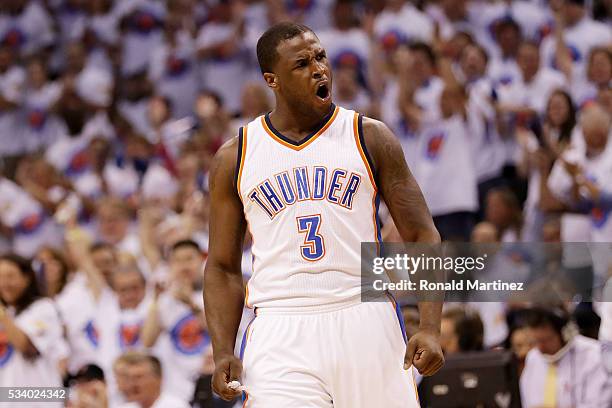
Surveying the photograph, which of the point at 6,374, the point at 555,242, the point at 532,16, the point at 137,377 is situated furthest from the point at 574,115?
the point at 6,374

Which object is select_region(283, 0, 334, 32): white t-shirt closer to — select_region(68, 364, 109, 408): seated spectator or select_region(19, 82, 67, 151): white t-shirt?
select_region(19, 82, 67, 151): white t-shirt

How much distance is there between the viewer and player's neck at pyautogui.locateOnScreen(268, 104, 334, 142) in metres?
4.21

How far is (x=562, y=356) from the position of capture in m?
6.77

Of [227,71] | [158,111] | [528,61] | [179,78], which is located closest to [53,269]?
[158,111]

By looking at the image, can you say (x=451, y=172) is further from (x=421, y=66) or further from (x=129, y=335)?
(x=129, y=335)

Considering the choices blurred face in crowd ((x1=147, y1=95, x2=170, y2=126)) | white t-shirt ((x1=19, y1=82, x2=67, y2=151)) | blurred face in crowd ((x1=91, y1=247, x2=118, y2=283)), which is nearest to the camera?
blurred face in crowd ((x1=91, y1=247, x2=118, y2=283))

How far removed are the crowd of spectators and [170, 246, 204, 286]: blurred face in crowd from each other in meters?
0.02

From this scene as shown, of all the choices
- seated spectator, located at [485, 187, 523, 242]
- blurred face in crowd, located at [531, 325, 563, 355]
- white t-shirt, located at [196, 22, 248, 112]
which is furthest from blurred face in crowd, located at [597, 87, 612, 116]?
white t-shirt, located at [196, 22, 248, 112]

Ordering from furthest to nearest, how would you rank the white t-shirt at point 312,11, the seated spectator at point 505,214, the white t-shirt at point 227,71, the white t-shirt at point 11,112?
the white t-shirt at point 11,112
the white t-shirt at point 227,71
the white t-shirt at point 312,11
the seated spectator at point 505,214

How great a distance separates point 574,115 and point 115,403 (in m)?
4.13

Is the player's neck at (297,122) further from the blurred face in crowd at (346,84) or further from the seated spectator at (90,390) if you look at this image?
the blurred face in crowd at (346,84)

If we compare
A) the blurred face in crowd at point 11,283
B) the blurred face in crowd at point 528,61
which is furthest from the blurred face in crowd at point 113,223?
the blurred face in crowd at point 528,61

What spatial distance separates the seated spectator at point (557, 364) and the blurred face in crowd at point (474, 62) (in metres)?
3.26

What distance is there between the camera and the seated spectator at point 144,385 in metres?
6.82
